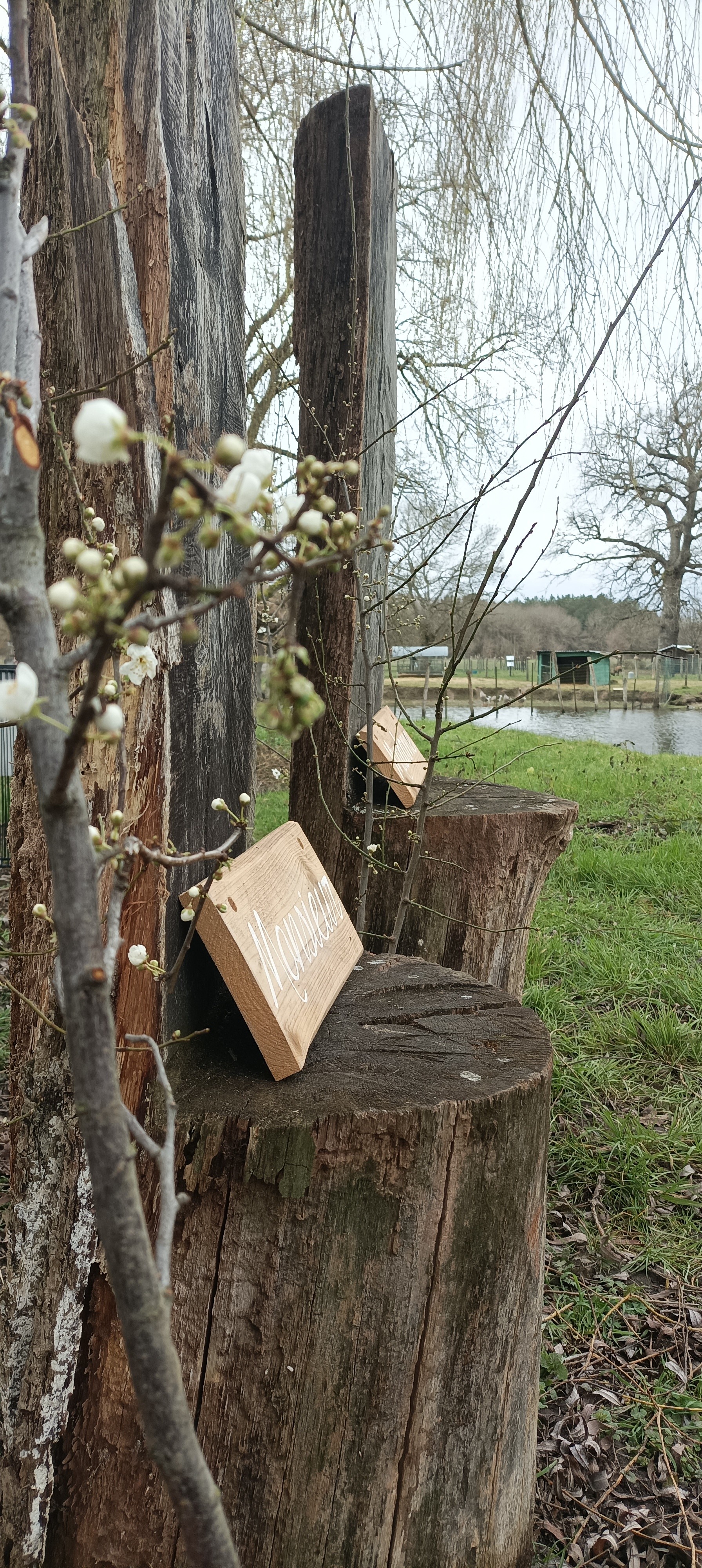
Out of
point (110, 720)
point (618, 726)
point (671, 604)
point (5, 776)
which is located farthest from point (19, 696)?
point (671, 604)

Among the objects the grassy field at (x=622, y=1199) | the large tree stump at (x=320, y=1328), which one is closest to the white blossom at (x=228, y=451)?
the large tree stump at (x=320, y=1328)

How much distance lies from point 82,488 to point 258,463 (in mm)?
741

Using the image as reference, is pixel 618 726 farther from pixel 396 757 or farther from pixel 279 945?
pixel 279 945

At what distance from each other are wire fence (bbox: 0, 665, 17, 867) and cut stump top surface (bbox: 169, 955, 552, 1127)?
3287 millimetres

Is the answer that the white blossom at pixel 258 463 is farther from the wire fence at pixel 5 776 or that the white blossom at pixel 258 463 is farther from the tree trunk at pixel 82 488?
the wire fence at pixel 5 776

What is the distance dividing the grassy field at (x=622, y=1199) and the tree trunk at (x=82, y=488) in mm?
944

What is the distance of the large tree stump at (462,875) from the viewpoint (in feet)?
8.43

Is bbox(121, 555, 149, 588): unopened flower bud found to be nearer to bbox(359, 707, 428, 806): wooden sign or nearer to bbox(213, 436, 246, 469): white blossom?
bbox(213, 436, 246, 469): white blossom

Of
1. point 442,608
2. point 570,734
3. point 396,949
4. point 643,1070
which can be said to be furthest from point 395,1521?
point 442,608

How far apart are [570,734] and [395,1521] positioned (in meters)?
14.1

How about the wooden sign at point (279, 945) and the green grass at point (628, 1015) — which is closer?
the wooden sign at point (279, 945)

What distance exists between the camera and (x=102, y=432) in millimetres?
408

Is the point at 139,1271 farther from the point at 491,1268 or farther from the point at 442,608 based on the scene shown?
the point at 442,608

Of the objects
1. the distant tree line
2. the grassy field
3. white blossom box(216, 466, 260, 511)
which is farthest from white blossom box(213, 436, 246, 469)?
the distant tree line
